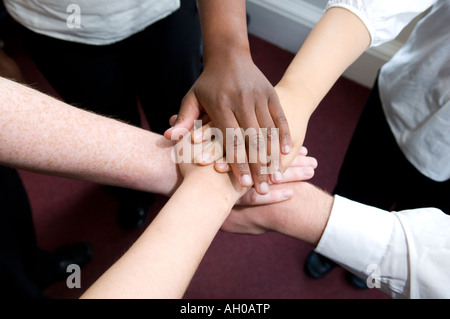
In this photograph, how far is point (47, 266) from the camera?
4.46 ft

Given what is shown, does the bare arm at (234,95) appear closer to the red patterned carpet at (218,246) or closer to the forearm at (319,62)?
the forearm at (319,62)

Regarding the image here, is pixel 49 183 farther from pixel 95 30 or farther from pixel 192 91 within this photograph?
pixel 192 91

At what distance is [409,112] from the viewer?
0.87 meters

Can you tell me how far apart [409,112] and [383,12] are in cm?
25

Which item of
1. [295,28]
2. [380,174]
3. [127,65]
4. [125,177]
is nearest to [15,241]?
[125,177]

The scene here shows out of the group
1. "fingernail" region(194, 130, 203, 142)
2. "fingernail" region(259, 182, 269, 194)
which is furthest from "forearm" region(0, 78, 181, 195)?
"fingernail" region(259, 182, 269, 194)

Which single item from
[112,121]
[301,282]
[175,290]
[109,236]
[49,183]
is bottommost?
[301,282]

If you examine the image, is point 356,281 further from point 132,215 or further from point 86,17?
point 86,17

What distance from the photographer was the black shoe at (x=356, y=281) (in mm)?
1429

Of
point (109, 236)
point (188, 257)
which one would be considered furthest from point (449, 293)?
point (109, 236)

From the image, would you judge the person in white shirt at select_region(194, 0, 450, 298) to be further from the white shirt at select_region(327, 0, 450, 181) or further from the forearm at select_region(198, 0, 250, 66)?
the forearm at select_region(198, 0, 250, 66)

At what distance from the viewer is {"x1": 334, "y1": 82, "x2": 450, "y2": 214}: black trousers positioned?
92cm

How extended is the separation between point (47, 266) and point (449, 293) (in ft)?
4.36

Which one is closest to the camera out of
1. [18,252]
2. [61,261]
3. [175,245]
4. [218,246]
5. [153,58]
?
[175,245]
